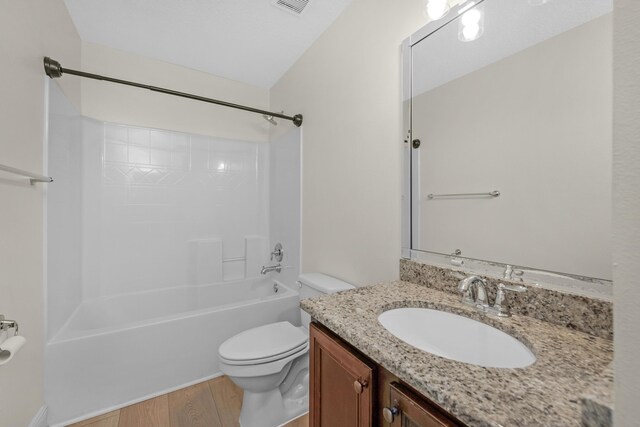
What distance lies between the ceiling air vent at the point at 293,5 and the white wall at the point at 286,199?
0.78 m

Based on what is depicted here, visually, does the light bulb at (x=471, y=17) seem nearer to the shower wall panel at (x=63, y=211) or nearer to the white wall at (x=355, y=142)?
the white wall at (x=355, y=142)

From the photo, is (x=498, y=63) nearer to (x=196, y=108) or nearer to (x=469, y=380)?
(x=469, y=380)

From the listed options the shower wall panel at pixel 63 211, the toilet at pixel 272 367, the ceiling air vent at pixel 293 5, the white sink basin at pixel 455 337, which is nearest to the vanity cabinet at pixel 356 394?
the white sink basin at pixel 455 337

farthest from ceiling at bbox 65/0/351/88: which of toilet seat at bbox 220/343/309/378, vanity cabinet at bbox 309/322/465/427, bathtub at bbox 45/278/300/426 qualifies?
toilet seat at bbox 220/343/309/378

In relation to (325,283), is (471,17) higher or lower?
higher

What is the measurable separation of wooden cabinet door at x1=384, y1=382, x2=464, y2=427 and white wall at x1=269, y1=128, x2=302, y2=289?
1.59 metres

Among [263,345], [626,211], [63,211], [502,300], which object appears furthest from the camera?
[63,211]

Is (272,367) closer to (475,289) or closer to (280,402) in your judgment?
(280,402)

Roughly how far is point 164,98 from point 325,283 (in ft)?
7.15

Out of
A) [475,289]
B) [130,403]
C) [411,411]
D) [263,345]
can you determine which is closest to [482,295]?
[475,289]

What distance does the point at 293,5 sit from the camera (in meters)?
1.58

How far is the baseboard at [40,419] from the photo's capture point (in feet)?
4.05

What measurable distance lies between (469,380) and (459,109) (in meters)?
0.98

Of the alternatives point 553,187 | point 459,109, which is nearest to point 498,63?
point 459,109
